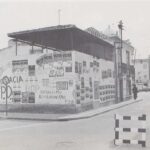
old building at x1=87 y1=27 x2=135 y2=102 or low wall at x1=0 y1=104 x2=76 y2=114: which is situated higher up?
old building at x1=87 y1=27 x2=135 y2=102

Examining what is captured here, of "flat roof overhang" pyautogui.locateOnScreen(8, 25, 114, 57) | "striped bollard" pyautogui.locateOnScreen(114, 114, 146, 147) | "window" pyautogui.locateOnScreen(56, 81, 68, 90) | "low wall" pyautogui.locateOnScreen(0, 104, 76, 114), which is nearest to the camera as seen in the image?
"striped bollard" pyautogui.locateOnScreen(114, 114, 146, 147)

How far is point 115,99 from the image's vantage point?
40.4 m

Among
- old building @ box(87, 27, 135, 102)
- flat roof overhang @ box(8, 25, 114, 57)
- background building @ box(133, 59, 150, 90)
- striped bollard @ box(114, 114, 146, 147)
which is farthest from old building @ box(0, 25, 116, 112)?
background building @ box(133, 59, 150, 90)

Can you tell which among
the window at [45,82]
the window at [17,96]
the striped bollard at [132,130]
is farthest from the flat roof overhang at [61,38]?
the striped bollard at [132,130]

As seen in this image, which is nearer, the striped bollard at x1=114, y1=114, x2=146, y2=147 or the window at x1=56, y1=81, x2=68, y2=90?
the striped bollard at x1=114, y1=114, x2=146, y2=147

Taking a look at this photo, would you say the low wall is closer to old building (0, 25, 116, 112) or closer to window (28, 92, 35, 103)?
old building (0, 25, 116, 112)

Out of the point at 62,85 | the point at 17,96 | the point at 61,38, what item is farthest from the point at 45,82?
the point at 61,38

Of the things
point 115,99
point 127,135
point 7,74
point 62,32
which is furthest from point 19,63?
point 127,135

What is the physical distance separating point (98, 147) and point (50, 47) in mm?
21810

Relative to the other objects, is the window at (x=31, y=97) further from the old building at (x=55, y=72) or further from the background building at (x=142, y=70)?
the background building at (x=142, y=70)

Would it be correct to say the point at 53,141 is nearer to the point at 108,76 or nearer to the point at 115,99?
the point at 108,76

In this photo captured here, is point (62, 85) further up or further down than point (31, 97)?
further up

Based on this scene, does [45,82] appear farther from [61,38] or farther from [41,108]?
[61,38]

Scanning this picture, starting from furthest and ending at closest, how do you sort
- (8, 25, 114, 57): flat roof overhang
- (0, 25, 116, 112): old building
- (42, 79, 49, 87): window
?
(42, 79, 49, 87): window, (8, 25, 114, 57): flat roof overhang, (0, 25, 116, 112): old building
